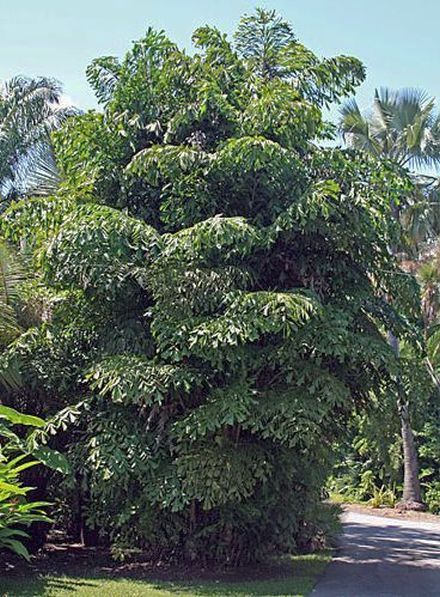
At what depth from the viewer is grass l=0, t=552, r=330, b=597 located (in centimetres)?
842

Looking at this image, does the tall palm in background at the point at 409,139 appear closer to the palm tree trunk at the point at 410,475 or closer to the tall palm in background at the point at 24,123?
the palm tree trunk at the point at 410,475

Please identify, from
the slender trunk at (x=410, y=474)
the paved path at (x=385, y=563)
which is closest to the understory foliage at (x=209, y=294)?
the paved path at (x=385, y=563)

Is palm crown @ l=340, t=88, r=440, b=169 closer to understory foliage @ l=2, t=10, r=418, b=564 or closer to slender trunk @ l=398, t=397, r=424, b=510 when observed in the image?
slender trunk @ l=398, t=397, r=424, b=510

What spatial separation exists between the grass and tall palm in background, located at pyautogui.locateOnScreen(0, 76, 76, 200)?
30.9ft

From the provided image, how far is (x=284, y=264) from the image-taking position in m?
10.5

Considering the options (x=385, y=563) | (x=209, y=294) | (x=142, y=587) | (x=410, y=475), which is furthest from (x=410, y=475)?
(x=209, y=294)

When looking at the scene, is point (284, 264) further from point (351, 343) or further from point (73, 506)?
point (73, 506)

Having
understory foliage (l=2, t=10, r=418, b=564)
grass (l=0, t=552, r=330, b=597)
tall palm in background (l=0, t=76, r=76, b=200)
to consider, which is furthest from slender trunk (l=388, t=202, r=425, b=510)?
tall palm in background (l=0, t=76, r=76, b=200)

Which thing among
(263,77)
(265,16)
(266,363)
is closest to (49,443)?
(266,363)

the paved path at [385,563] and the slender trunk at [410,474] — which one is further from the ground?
the slender trunk at [410,474]

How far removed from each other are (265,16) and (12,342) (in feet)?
21.1

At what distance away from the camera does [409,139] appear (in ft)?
63.0

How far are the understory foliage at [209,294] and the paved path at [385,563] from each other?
1078mm

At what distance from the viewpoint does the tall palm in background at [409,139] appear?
1938 cm
